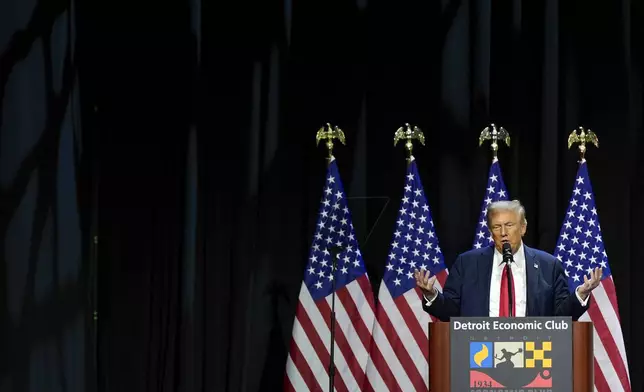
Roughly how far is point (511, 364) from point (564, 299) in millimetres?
1002

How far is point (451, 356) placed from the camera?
4047 mm

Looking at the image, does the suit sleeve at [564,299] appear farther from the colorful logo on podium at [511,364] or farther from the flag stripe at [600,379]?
the flag stripe at [600,379]

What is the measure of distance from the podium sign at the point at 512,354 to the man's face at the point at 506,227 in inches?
37.1

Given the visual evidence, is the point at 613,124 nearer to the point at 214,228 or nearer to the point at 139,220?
the point at 214,228

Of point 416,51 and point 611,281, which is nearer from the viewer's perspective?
point 611,281

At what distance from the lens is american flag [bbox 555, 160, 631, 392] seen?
6078 mm

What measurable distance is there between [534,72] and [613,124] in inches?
23.2

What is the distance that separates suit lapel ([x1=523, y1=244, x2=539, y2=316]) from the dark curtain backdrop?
156 centimetres

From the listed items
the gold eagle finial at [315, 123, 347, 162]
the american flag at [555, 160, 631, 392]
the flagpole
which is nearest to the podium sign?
the flagpole

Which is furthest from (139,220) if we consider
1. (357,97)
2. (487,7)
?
(487,7)

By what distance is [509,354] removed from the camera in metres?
Result: 4.03

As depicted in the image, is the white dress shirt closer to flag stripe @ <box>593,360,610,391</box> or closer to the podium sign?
the podium sign

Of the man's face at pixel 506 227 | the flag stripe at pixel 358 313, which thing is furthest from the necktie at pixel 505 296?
the flag stripe at pixel 358 313

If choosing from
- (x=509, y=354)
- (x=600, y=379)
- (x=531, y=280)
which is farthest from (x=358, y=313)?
(x=509, y=354)
